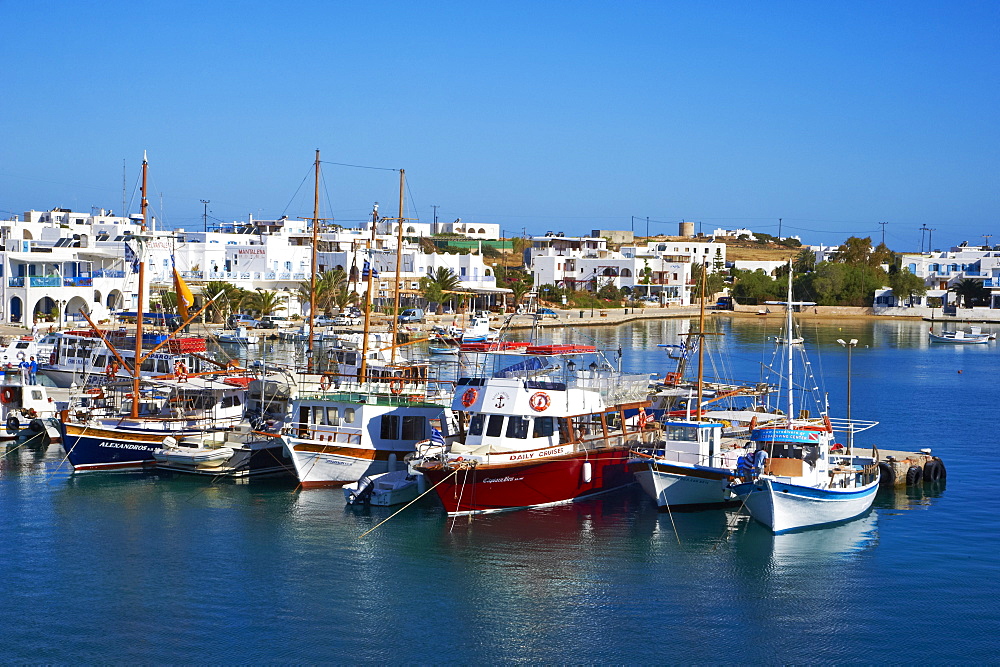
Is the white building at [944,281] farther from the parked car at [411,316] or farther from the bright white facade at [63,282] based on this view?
the bright white facade at [63,282]

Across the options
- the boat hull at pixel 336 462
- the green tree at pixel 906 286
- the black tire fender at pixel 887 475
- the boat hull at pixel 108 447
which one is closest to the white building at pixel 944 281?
the green tree at pixel 906 286

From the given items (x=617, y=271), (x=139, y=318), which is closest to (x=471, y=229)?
(x=617, y=271)

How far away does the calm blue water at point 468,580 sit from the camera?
20203mm

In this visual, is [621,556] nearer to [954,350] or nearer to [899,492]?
[899,492]

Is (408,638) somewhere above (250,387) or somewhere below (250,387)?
below

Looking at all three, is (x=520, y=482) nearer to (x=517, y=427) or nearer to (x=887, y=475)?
(x=517, y=427)

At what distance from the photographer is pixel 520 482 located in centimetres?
2820

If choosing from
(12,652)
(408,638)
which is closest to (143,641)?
(12,652)

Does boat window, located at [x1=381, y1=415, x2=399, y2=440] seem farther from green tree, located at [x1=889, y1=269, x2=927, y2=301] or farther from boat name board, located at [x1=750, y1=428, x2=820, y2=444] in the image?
green tree, located at [x1=889, y1=269, x2=927, y2=301]

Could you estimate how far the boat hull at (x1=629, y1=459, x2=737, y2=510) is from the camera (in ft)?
92.6

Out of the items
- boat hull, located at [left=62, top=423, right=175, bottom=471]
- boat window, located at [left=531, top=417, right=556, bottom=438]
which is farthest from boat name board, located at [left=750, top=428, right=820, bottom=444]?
boat hull, located at [left=62, top=423, right=175, bottom=471]

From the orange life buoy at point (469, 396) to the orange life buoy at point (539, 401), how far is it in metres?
1.48

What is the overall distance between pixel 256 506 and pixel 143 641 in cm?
956

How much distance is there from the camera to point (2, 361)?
161ft
